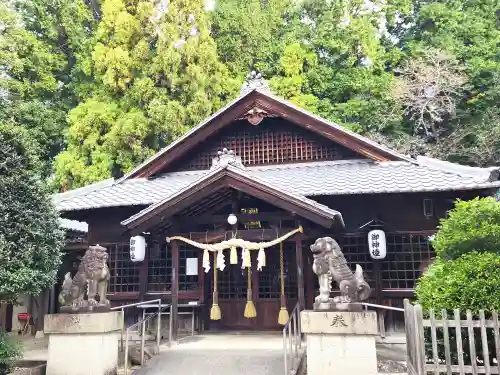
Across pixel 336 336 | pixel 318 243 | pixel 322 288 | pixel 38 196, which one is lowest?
pixel 336 336

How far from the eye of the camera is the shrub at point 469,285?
6.14 metres

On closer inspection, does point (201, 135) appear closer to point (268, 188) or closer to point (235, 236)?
point (235, 236)

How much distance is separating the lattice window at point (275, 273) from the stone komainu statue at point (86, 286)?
17.4ft

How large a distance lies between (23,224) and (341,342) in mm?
6558

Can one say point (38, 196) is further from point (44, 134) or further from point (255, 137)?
point (44, 134)

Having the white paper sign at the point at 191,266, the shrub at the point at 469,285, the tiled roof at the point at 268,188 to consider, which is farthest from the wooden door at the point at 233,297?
the shrub at the point at 469,285

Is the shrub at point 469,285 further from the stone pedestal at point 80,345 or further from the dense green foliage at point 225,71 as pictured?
the dense green foliage at point 225,71

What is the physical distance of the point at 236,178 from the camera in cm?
1072

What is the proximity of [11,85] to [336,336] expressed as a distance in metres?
23.0

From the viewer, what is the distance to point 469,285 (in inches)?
246

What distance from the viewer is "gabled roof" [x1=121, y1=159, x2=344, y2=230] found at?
10242mm

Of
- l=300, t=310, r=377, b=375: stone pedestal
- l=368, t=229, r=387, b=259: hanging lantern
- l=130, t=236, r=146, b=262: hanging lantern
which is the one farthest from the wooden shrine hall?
l=300, t=310, r=377, b=375: stone pedestal

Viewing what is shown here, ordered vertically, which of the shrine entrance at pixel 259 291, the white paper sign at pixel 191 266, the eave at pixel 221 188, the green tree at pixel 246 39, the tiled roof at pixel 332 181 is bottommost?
the shrine entrance at pixel 259 291

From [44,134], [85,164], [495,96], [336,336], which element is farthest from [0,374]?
[495,96]
